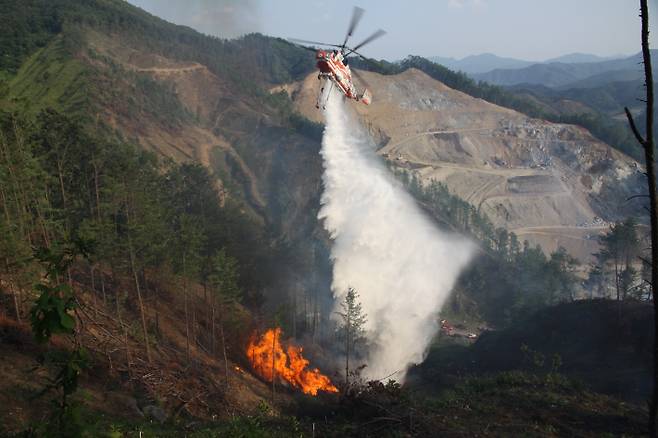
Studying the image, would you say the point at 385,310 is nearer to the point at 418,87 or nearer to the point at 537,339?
the point at 537,339

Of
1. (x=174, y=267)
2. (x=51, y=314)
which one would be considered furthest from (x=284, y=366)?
(x=51, y=314)

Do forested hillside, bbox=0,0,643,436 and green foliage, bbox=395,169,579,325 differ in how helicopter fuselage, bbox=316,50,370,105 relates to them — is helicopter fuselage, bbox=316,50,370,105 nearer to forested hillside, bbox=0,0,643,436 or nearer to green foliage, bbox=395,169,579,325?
forested hillside, bbox=0,0,643,436

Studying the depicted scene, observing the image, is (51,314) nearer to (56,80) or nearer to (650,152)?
(650,152)

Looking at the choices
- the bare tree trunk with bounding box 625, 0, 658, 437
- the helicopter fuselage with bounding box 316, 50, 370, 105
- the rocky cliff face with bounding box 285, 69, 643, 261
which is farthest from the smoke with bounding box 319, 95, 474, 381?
the rocky cliff face with bounding box 285, 69, 643, 261

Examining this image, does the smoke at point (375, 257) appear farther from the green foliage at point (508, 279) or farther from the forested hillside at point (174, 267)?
the green foliage at point (508, 279)

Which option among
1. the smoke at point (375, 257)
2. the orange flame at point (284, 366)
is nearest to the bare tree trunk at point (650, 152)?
the orange flame at point (284, 366)

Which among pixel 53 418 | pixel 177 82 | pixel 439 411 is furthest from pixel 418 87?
pixel 53 418
